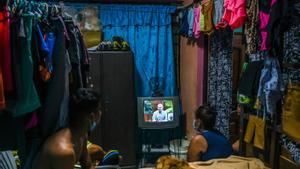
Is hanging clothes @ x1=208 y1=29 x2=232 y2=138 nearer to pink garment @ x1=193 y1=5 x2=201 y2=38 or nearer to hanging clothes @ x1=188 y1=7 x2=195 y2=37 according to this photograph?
pink garment @ x1=193 y1=5 x2=201 y2=38

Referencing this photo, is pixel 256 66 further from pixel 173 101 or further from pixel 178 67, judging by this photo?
pixel 178 67

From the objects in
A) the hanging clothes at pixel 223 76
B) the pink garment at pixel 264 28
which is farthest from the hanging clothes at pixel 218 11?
the pink garment at pixel 264 28

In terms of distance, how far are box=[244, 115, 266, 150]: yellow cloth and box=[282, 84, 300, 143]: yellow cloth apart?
0.34 m

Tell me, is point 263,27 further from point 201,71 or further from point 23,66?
point 201,71

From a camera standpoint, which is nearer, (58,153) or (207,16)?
(58,153)

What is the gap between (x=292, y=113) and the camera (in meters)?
2.18

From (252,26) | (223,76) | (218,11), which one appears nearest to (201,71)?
(223,76)

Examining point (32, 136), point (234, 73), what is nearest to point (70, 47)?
point (32, 136)

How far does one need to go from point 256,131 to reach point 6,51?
1998 millimetres

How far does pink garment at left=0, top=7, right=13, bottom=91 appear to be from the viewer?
5.55ft

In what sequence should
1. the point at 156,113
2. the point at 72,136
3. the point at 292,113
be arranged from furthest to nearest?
the point at 156,113 → the point at 292,113 → the point at 72,136

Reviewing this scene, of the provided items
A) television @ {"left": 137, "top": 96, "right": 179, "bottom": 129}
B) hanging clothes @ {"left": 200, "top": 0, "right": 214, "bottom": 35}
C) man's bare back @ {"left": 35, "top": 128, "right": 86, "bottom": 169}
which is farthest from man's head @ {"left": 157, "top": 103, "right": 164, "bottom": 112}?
man's bare back @ {"left": 35, "top": 128, "right": 86, "bottom": 169}

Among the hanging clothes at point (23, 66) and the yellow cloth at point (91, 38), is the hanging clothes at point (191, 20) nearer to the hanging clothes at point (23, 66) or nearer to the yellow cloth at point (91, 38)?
the yellow cloth at point (91, 38)

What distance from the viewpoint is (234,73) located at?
382 cm
